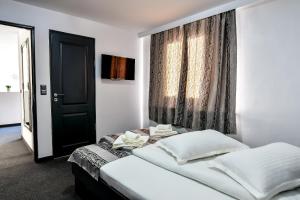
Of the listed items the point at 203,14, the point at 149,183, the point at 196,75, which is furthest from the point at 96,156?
the point at 203,14

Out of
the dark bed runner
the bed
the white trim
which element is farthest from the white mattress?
the white trim

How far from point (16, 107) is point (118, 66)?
11.9 feet

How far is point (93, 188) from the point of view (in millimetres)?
1628

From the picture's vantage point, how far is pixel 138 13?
9.75 feet

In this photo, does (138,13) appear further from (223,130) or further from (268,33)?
(223,130)

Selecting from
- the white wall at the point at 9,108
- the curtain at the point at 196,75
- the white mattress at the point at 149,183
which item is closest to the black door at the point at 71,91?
the curtain at the point at 196,75

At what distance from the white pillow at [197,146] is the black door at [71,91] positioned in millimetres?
1984

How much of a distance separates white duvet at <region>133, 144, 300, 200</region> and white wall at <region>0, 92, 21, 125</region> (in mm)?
5060

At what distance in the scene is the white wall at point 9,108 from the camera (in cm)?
511

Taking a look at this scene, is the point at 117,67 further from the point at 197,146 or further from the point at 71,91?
the point at 197,146

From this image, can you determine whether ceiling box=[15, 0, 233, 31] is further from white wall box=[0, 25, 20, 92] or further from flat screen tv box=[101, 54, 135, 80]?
white wall box=[0, 25, 20, 92]

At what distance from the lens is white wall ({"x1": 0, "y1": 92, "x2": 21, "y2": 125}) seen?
16.8 ft

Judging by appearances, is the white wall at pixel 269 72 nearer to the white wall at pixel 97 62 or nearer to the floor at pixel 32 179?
the white wall at pixel 97 62

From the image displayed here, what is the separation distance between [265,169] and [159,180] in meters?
0.63
